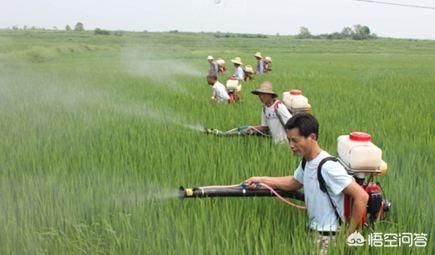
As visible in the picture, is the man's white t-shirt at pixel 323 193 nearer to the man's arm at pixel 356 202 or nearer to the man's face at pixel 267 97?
the man's arm at pixel 356 202

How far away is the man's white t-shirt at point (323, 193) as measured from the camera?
2.27 metres

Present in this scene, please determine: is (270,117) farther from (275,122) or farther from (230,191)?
(230,191)

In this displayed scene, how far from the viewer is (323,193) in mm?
2365

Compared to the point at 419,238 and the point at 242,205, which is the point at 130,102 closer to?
the point at 242,205

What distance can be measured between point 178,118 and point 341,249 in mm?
4092

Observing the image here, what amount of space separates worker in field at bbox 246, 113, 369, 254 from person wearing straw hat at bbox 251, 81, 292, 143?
152 centimetres

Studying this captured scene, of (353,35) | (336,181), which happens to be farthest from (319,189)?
(353,35)

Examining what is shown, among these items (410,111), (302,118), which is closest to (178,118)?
(410,111)

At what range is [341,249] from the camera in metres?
2.12

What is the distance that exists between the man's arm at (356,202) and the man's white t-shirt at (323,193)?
31 mm

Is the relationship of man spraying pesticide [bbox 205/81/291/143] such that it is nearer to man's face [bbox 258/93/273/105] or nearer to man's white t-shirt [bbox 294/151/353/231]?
man's face [bbox 258/93/273/105]
